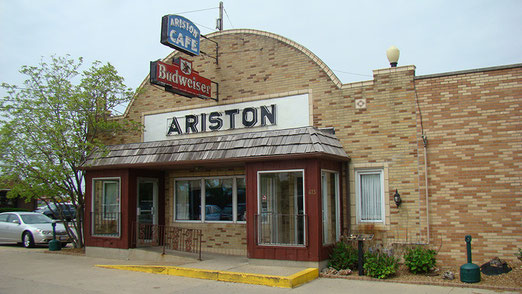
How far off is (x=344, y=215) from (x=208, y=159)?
3858 mm

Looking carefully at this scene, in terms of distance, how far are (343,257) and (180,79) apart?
6524 millimetres

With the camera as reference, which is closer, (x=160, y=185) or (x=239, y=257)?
(x=239, y=257)

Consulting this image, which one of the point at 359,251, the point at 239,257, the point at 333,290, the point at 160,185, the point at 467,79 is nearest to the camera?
the point at 333,290

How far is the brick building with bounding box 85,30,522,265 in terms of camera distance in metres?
10.6

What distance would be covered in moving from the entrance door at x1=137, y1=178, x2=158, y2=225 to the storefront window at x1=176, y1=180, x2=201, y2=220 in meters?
0.72

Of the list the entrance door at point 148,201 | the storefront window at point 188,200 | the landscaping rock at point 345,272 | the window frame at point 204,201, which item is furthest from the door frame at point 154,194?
the landscaping rock at point 345,272

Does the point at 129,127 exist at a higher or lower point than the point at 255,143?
higher

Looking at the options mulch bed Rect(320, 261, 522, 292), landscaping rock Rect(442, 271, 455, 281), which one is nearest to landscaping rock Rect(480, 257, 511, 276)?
mulch bed Rect(320, 261, 522, 292)

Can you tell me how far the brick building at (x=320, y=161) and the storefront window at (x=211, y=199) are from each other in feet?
0.13

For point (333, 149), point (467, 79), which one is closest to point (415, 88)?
point (467, 79)

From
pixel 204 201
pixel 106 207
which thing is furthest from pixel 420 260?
pixel 106 207

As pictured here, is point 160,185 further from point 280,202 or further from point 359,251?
point 359,251

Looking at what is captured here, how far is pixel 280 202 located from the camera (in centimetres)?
1187

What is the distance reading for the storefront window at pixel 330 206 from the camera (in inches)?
450
